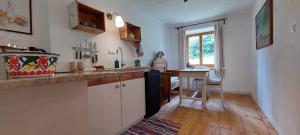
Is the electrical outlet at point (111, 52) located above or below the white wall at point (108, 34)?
below

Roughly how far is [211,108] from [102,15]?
2.68 metres

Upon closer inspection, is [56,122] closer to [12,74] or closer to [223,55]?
[12,74]

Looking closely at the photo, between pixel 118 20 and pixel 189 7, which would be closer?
pixel 118 20

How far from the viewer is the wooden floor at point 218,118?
1.95m

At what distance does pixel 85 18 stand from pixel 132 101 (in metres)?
1.47

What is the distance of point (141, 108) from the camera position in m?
2.27

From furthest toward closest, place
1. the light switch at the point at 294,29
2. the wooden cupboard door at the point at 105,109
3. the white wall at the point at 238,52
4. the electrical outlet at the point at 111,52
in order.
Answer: the white wall at the point at 238,52 < the electrical outlet at the point at 111,52 < the wooden cupboard door at the point at 105,109 < the light switch at the point at 294,29

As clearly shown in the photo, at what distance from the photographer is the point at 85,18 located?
2.23m

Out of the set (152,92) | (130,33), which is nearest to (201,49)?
(130,33)

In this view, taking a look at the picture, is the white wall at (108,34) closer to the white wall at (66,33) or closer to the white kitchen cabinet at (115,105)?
the white wall at (66,33)

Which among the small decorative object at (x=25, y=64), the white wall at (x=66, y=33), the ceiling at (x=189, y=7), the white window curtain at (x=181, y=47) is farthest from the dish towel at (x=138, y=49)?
the small decorative object at (x=25, y=64)

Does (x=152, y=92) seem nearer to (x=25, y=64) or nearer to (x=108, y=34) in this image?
(x=108, y=34)

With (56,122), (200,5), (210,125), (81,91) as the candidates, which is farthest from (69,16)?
(200,5)

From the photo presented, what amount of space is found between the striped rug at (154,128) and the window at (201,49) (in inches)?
120
